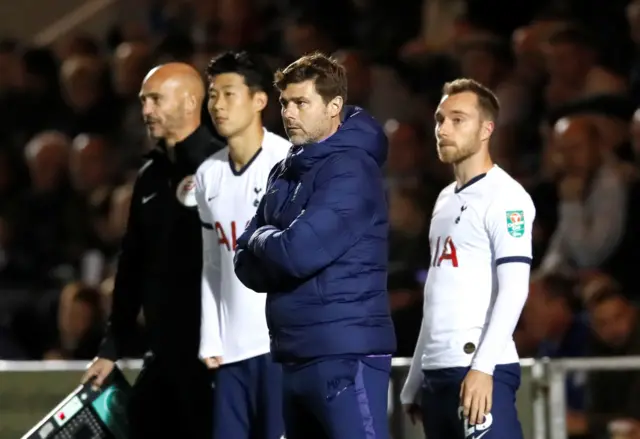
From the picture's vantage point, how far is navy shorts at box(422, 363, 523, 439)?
13.9 ft

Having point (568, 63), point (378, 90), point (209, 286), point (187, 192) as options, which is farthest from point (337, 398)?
point (378, 90)

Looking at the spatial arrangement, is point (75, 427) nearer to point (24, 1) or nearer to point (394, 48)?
point (394, 48)

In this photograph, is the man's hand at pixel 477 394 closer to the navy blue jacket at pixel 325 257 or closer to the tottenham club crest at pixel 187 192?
the navy blue jacket at pixel 325 257

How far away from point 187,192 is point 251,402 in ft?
2.81

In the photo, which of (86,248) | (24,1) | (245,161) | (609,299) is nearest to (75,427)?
(245,161)

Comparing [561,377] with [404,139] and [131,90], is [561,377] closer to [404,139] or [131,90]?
[404,139]

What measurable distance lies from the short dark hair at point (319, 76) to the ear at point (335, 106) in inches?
0.4

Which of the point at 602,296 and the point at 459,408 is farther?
the point at 602,296

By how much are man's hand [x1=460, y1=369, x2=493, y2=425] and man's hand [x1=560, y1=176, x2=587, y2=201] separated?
302 cm

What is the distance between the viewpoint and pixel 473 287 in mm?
4352

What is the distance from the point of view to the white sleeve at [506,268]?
13.7ft

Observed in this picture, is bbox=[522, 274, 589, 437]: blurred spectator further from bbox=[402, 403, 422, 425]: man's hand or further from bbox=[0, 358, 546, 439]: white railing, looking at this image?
bbox=[402, 403, 422, 425]: man's hand

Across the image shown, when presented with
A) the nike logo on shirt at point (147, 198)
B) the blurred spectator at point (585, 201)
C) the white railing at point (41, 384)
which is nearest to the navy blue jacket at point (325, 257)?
the nike logo on shirt at point (147, 198)

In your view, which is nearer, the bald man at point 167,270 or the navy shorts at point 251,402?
the navy shorts at point 251,402
